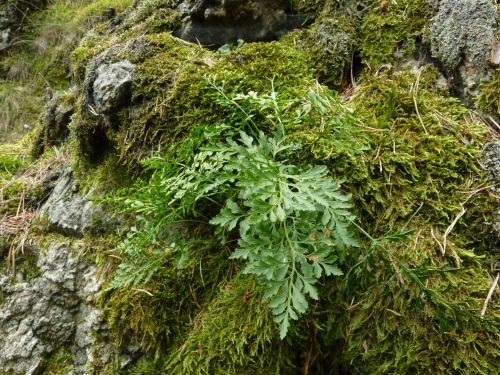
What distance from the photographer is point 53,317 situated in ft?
8.36

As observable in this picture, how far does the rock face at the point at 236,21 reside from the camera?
320cm

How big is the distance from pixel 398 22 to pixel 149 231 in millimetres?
2295

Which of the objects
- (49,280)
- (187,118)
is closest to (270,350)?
(187,118)

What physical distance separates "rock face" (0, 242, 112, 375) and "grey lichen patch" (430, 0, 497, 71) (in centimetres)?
276

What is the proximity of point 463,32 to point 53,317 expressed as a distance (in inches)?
129

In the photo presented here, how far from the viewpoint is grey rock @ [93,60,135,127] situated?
2793 millimetres

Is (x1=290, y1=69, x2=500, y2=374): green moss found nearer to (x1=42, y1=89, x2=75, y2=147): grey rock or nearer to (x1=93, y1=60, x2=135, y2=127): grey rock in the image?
(x1=93, y1=60, x2=135, y2=127): grey rock

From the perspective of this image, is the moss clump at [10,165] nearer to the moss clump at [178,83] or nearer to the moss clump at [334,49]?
the moss clump at [178,83]

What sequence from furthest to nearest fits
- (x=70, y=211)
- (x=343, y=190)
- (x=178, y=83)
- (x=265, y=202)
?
(x=70, y=211)
(x=178, y=83)
(x=343, y=190)
(x=265, y=202)

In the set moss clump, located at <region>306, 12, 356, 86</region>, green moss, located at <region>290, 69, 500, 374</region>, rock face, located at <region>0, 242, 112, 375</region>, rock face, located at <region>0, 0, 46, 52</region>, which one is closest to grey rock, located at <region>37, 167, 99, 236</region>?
rock face, located at <region>0, 242, 112, 375</region>

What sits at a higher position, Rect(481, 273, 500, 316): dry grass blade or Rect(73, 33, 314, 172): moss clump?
Rect(73, 33, 314, 172): moss clump

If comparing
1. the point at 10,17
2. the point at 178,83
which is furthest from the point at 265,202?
the point at 10,17

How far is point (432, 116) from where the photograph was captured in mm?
2227

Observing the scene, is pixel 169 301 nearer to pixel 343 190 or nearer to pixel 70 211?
pixel 343 190
